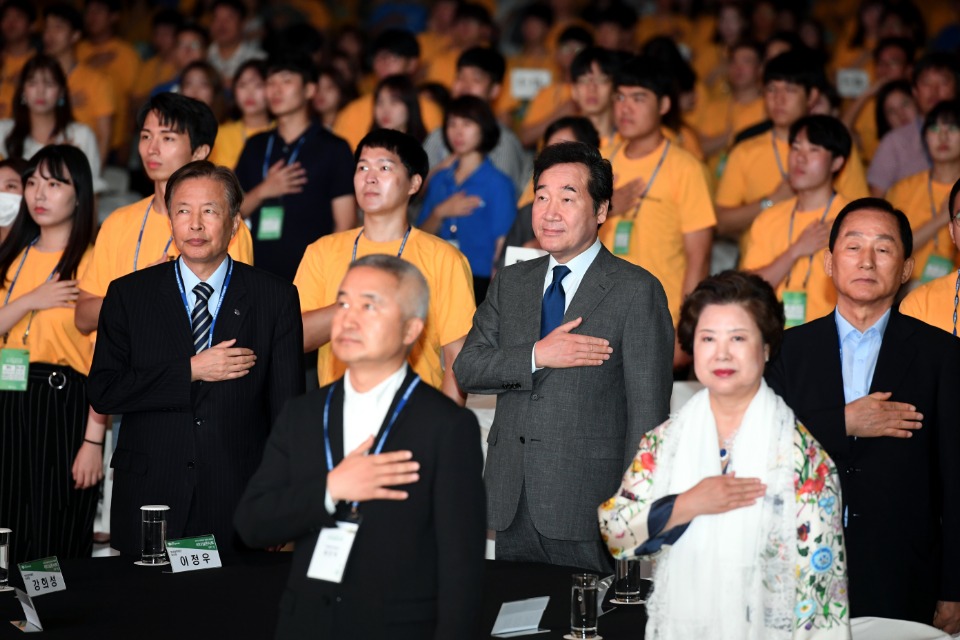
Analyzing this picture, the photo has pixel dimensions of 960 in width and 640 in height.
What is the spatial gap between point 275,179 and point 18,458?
1.77 meters

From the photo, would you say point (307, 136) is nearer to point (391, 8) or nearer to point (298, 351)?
point (298, 351)

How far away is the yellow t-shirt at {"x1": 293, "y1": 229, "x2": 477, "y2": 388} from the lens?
4391mm

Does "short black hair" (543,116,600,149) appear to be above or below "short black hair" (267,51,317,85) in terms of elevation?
below

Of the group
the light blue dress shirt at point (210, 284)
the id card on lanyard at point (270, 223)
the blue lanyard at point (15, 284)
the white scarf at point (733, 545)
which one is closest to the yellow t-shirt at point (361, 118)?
the id card on lanyard at point (270, 223)

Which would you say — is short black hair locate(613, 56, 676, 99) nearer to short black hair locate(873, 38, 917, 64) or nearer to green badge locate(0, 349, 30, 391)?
green badge locate(0, 349, 30, 391)

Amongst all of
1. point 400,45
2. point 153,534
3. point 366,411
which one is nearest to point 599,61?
point 400,45

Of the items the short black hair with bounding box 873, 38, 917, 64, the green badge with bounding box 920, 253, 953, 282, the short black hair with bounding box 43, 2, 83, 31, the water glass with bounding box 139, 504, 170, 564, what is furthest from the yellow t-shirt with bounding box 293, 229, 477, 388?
the short black hair with bounding box 873, 38, 917, 64

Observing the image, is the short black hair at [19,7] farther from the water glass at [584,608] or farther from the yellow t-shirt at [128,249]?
the water glass at [584,608]

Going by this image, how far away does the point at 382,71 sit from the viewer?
25.7 feet

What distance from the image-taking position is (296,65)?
6371mm

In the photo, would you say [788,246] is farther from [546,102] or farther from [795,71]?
[546,102]

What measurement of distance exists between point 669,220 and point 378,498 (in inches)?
127

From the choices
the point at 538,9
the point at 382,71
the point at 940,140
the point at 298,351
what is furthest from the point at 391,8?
the point at 298,351

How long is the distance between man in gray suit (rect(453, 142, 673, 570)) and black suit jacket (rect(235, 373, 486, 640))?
3.32 ft
